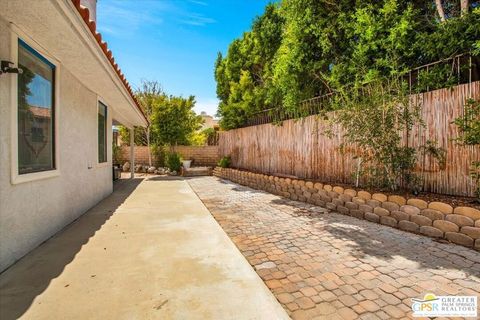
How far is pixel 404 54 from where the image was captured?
4.67m

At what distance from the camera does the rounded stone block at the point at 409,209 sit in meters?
3.95

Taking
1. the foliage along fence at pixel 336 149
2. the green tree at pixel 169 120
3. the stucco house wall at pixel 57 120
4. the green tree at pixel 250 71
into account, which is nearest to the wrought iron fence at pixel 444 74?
the foliage along fence at pixel 336 149

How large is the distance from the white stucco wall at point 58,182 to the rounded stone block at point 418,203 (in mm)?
5666

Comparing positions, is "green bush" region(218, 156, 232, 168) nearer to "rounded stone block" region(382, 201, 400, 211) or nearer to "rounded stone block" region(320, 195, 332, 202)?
"rounded stone block" region(320, 195, 332, 202)

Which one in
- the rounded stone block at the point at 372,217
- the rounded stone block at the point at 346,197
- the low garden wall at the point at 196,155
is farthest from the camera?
the low garden wall at the point at 196,155

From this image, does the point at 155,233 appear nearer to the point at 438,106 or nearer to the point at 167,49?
the point at 438,106

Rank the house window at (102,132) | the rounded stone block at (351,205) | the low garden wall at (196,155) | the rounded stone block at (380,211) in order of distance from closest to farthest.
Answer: the rounded stone block at (380,211) → the rounded stone block at (351,205) → the house window at (102,132) → the low garden wall at (196,155)

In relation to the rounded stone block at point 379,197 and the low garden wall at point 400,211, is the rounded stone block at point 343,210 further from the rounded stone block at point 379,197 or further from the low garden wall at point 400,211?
the rounded stone block at point 379,197

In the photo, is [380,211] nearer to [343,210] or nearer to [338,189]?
[343,210]

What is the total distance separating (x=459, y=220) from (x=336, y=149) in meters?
2.95

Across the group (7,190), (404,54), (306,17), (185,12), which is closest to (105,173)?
(7,190)

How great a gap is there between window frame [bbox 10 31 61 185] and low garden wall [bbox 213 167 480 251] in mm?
5410

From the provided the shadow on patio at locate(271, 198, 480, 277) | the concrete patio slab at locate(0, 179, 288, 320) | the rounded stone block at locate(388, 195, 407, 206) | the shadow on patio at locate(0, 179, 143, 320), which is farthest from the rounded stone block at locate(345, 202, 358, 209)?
the shadow on patio at locate(0, 179, 143, 320)

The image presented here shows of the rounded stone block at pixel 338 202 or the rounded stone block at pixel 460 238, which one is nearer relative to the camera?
the rounded stone block at pixel 460 238
